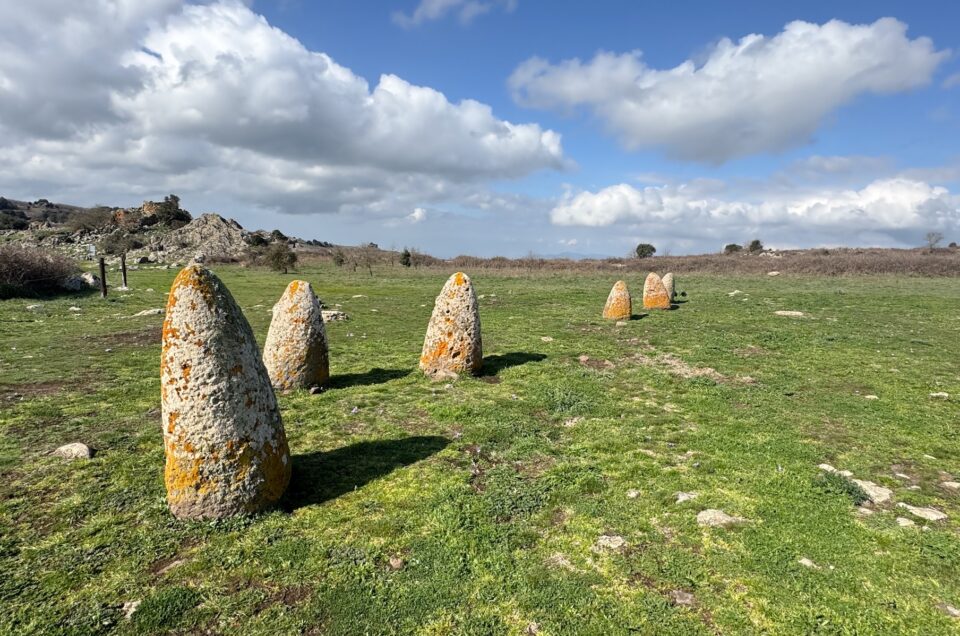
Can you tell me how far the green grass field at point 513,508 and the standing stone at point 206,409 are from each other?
38 centimetres

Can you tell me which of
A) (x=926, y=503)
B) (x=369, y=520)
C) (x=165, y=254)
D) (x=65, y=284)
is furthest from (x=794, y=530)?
(x=165, y=254)

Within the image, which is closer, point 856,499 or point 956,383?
point 856,499

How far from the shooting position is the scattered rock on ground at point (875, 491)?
6215 millimetres

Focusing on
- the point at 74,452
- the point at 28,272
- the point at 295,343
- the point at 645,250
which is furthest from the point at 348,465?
the point at 645,250

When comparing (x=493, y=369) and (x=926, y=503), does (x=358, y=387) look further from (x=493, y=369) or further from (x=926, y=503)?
(x=926, y=503)

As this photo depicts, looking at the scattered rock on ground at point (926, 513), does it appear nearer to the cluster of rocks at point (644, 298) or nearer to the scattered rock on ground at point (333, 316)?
the cluster of rocks at point (644, 298)

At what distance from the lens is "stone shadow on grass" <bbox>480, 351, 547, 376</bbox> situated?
492 inches

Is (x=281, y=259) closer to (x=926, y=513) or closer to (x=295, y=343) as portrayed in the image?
(x=295, y=343)

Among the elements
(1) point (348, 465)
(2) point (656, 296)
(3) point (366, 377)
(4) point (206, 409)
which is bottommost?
(1) point (348, 465)

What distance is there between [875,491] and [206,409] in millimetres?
8338

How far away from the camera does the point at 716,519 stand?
5719 millimetres

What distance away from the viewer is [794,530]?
5.49 m

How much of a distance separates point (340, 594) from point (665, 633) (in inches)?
113

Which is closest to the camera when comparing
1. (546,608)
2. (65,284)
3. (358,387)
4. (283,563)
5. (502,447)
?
(546,608)
